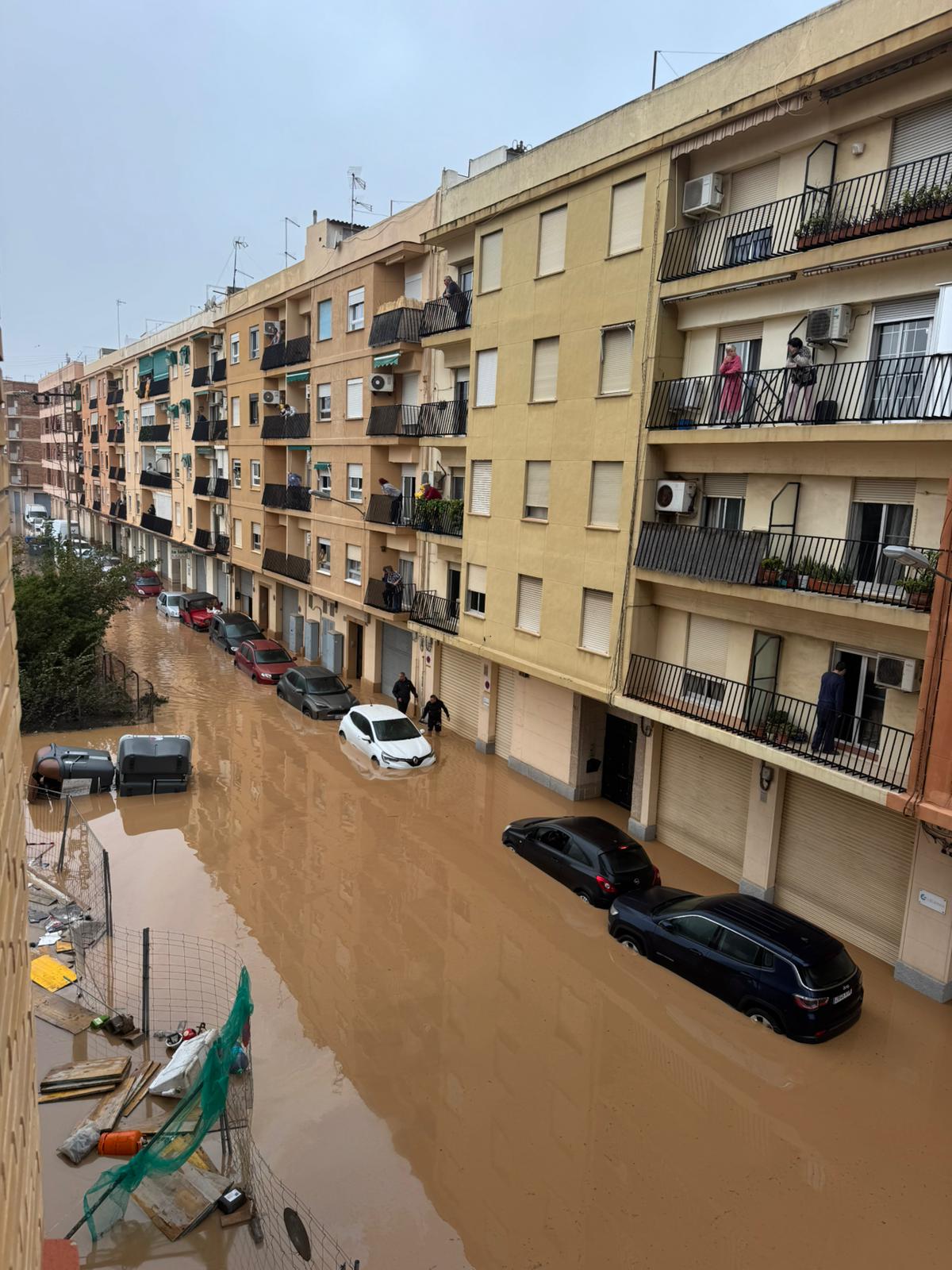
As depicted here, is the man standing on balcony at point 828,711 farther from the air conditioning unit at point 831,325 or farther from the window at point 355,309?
the window at point 355,309

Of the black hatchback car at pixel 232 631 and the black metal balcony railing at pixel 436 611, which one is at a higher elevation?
the black metal balcony railing at pixel 436 611

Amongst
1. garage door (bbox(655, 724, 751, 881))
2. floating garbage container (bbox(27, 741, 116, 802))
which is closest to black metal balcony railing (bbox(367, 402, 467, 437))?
garage door (bbox(655, 724, 751, 881))

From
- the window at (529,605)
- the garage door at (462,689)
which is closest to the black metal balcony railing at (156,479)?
the garage door at (462,689)

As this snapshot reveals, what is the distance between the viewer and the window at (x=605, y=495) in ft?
53.6

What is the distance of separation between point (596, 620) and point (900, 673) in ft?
20.2

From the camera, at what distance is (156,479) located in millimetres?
48875

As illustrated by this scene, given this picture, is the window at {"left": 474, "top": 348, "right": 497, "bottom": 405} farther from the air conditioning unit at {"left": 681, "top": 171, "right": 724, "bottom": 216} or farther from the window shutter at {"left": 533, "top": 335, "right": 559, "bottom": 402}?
the air conditioning unit at {"left": 681, "top": 171, "right": 724, "bottom": 216}

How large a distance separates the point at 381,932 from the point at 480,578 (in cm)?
967

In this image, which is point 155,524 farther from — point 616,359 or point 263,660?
point 616,359

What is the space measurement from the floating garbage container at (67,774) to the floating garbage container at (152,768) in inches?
14.6

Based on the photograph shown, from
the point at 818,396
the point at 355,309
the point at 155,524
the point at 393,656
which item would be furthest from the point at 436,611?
the point at 155,524

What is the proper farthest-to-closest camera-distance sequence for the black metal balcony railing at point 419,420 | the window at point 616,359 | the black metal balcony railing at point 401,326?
the black metal balcony railing at point 401,326 < the black metal balcony railing at point 419,420 < the window at point 616,359

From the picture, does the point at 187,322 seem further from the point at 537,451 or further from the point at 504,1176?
the point at 504,1176

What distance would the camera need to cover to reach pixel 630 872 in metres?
14.3
